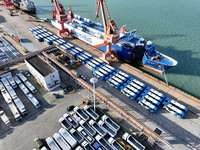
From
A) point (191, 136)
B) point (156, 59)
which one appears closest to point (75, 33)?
point (156, 59)

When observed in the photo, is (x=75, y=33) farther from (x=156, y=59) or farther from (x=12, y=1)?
(x=12, y=1)

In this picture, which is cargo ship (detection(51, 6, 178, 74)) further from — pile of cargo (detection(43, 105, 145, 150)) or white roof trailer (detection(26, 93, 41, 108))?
white roof trailer (detection(26, 93, 41, 108))

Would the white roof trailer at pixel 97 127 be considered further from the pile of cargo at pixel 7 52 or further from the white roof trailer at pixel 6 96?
the pile of cargo at pixel 7 52

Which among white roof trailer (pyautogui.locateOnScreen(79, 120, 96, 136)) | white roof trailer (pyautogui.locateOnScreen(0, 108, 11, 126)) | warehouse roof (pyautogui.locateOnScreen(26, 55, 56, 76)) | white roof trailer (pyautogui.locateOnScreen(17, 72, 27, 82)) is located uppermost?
warehouse roof (pyautogui.locateOnScreen(26, 55, 56, 76))

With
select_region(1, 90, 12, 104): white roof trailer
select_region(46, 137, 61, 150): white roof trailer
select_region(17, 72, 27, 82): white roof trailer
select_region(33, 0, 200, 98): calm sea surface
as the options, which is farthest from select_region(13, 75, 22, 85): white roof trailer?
select_region(33, 0, 200, 98): calm sea surface

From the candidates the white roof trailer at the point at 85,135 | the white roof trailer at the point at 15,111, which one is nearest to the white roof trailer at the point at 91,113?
the white roof trailer at the point at 85,135

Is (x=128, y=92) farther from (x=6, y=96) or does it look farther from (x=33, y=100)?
(x=6, y=96)
